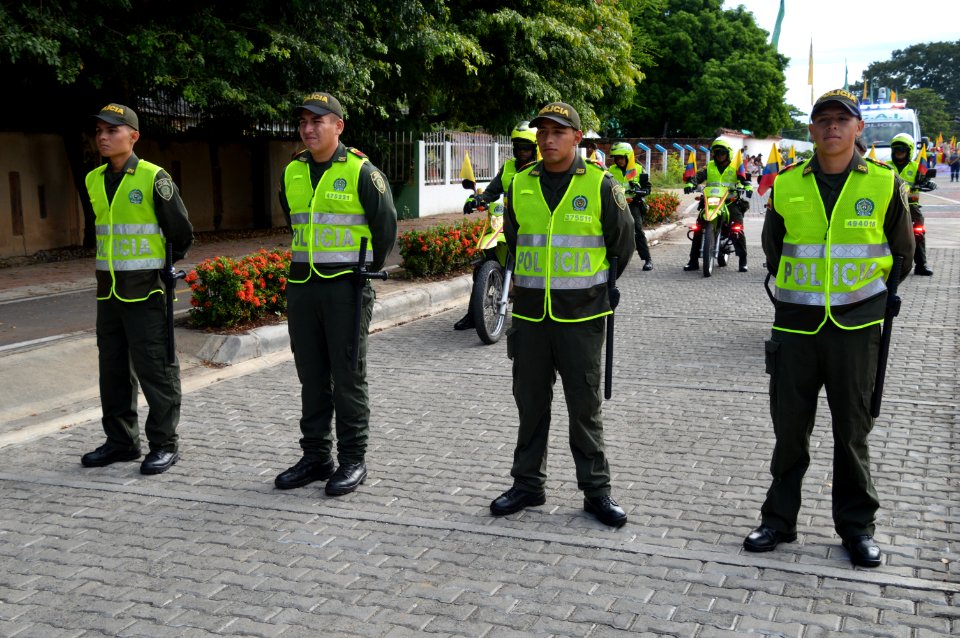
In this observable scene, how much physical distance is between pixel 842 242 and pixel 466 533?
2084mm

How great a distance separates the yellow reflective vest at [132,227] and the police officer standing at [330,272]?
2.70ft

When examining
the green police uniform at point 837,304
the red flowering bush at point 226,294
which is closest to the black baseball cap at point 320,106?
the green police uniform at point 837,304

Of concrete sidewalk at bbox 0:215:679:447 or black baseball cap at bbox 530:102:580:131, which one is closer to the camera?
black baseball cap at bbox 530:102:580:131

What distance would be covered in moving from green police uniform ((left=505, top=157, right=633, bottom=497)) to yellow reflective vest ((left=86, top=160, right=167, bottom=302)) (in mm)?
2083

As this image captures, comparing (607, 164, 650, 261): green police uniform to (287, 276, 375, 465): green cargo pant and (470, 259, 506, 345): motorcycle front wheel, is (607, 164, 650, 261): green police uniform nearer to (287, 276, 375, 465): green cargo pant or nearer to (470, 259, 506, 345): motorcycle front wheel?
(470, 259, 506, 345): motorcycle front wheel

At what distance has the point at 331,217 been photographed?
5.18 m

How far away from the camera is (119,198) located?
5.57 m

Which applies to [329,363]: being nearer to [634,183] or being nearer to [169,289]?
[169,289]

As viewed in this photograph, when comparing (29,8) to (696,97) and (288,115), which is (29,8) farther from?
(696,97)

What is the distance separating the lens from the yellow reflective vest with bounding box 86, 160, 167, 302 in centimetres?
557

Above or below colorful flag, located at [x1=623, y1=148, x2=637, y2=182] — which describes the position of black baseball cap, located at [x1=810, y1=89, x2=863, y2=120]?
above

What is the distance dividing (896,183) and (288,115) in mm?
10812

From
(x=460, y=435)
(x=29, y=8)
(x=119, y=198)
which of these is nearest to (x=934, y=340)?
(x=460, y=435)

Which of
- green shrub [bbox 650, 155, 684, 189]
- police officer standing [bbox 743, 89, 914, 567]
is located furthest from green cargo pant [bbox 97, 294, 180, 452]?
green shrub [bbox 650, 155, 684, 189]
